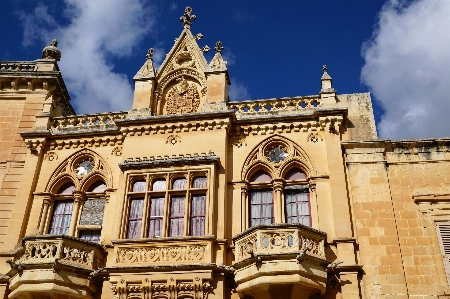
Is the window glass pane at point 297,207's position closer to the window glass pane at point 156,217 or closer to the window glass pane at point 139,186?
the window glass pane at point 156,217

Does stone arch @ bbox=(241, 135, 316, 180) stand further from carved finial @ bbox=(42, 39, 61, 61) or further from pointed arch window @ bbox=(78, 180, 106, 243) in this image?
carved finial @ bbox=(42, 39, 61, 61)

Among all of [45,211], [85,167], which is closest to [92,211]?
[45,211]

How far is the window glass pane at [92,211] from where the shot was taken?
18.1 meters

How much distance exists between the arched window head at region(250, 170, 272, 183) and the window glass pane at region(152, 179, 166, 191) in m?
3.10

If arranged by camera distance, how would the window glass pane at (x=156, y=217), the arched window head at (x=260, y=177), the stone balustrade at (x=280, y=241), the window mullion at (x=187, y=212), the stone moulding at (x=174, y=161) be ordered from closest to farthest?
the stone balustrade at (x=280, y=241) < the window mullion at (x=187, y=212) < the window glass pane at (x=156, y=217) < the stone moulding at (x=174, y=161) < the arched window head at (x=260, y=177)

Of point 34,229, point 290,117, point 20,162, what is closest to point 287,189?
point 290,117

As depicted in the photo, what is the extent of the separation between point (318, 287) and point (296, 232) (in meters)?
1.67

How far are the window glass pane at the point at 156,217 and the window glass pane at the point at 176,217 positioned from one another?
37 centimetres

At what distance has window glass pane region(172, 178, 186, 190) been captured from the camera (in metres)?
17.3

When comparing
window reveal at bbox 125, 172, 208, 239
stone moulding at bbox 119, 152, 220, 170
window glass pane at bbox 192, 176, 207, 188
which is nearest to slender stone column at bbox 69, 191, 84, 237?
stone moulding at bbox 119, 152, 220, 170

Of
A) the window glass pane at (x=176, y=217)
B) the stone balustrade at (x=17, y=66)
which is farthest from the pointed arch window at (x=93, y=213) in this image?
the stone balustrade at (x=17, y=66)

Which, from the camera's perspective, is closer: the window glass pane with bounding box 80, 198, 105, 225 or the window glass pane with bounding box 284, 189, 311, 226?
the window glass pane with bounding box 284, 189, 311, 226

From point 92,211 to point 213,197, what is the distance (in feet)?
15.7

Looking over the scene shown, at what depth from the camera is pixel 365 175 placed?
17.0 meters
